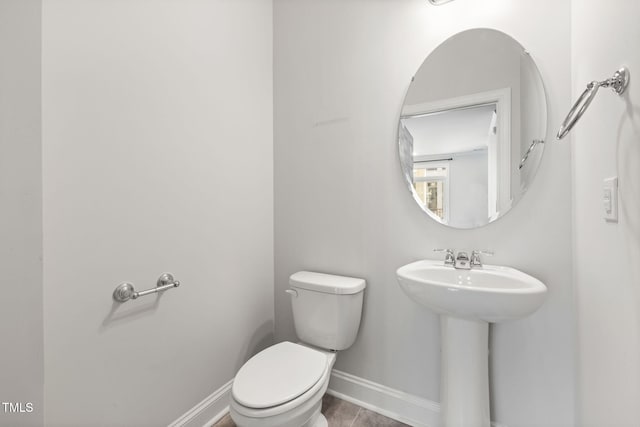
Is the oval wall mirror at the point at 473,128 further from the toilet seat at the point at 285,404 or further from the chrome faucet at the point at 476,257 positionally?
the toilet seat at the point at 285,404

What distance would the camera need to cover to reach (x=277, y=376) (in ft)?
3.51

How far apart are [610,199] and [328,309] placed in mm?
1111

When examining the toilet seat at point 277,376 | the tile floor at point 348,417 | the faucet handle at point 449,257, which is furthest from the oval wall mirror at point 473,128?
the tile floor at point 348,417

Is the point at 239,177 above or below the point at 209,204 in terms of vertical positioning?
above

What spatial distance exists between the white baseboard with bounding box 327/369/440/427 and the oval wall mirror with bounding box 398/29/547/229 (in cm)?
91

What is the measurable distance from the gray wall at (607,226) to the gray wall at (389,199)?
76mm

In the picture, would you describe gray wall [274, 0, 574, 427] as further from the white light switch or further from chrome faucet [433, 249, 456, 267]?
the white light switch

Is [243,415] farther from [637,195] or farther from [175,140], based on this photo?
[637,195]

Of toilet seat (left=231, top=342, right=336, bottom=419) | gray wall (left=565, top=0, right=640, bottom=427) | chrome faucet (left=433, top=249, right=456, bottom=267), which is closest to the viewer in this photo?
gray wall (left=565, top=0, right=640, bottom=427)

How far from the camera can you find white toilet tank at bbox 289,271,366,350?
134 cm

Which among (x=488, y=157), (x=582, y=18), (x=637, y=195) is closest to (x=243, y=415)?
(x=637, y=195)

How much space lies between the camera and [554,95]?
1087 mm

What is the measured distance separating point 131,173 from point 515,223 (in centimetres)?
158

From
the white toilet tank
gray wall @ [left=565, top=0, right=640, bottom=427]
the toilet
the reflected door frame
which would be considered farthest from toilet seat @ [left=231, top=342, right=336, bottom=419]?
the reflected door frame
